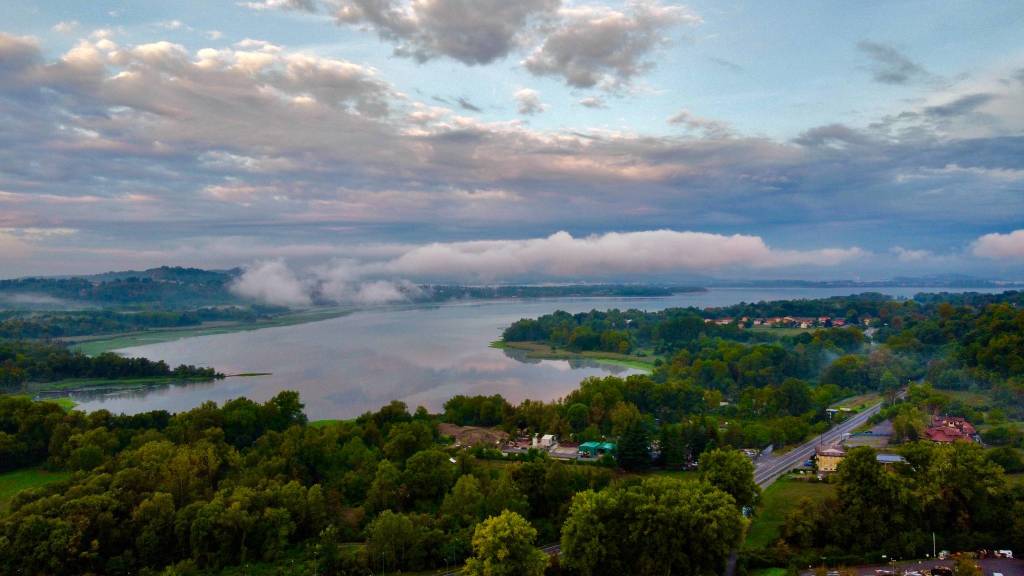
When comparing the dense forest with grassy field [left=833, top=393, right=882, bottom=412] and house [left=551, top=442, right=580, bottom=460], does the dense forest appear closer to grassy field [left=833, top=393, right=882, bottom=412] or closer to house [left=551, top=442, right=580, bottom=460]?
house [left=551, top=442, right=580, bottom=460]

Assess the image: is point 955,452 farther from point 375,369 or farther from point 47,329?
point 47,329

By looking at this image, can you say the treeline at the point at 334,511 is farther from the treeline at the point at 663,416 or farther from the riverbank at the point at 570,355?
the riverbank at the point at 570,355

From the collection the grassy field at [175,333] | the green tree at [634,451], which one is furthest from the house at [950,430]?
the grassy field at [175,333]

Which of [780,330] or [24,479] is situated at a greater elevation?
[780,330]

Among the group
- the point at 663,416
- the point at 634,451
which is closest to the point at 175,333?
the point at 663,416

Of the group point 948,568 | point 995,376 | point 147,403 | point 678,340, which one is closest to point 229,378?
point 147,403

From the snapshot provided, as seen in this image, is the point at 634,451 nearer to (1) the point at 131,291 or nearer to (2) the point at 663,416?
(2) the point at 663,416
